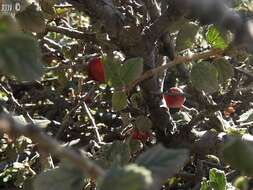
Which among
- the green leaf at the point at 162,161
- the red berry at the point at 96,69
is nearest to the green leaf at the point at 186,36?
the red berry at the point at 96,69

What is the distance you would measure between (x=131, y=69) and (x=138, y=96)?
441 mm

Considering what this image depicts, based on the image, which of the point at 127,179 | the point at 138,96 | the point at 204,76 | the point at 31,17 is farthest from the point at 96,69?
the point at 127,179

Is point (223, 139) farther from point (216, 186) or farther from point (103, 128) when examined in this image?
point (103, 128)

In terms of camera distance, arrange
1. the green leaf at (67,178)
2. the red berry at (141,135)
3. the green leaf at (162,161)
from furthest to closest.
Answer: the red berry at (141,135), the green leaf at (67,178), the green leaf at (162,161)

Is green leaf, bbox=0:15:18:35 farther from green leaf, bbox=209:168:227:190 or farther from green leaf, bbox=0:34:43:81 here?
green leaf, bbox=209:168:227:190

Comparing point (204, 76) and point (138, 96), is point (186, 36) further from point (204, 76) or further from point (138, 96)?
point (138, 96)

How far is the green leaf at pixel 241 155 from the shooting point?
58cm

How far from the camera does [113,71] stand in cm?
100

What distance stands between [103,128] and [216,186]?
A: 0.82m

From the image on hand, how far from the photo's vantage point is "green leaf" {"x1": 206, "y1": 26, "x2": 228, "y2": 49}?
0.96 metres

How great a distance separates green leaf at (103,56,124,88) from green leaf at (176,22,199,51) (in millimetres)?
156

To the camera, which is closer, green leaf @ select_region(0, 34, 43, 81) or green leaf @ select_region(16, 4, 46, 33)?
green leaf @ select_region(0, 34, 43, 81)

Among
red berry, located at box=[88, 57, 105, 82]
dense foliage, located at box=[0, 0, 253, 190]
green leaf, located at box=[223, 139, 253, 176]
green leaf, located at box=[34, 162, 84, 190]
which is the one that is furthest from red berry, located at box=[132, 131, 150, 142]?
green leaf, located at box=[223, 139, 253, 176]

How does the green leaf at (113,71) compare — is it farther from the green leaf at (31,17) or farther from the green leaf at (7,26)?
the green leaf at (7,26)
